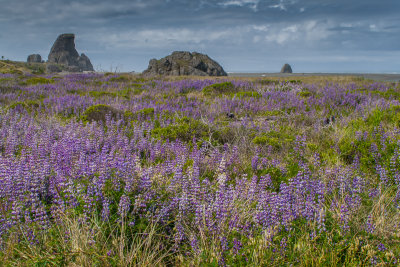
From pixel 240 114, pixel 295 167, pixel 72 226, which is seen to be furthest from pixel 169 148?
pixel 240 114

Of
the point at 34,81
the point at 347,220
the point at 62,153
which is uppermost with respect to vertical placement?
the point at 34,81

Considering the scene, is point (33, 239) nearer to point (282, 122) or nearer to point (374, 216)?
point (374, 216)

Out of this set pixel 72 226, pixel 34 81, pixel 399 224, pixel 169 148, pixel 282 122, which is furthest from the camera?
pixel 34 81

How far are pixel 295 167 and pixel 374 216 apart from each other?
1430 millimetres

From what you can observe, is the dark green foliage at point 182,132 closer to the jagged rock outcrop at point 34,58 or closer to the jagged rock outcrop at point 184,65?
the jagged rock outcrop at point 184,65

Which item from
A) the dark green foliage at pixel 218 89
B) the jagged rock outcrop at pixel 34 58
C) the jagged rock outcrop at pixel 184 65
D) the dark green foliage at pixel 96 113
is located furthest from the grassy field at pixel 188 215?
the jagged rock outcrop at pixel 34 58

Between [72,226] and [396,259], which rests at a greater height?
[72,226]

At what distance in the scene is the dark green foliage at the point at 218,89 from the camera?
12711mm

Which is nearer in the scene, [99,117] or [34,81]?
[99,117]

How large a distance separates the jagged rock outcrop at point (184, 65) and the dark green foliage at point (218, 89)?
2386 centimetres

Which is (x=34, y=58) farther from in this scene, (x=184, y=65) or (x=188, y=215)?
(x=188, y=215)

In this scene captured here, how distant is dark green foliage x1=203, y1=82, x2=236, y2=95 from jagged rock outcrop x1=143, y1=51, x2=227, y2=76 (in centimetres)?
2386

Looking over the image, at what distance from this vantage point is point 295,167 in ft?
13.4

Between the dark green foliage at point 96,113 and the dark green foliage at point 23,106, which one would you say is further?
the dark green foliage at point 23,106
